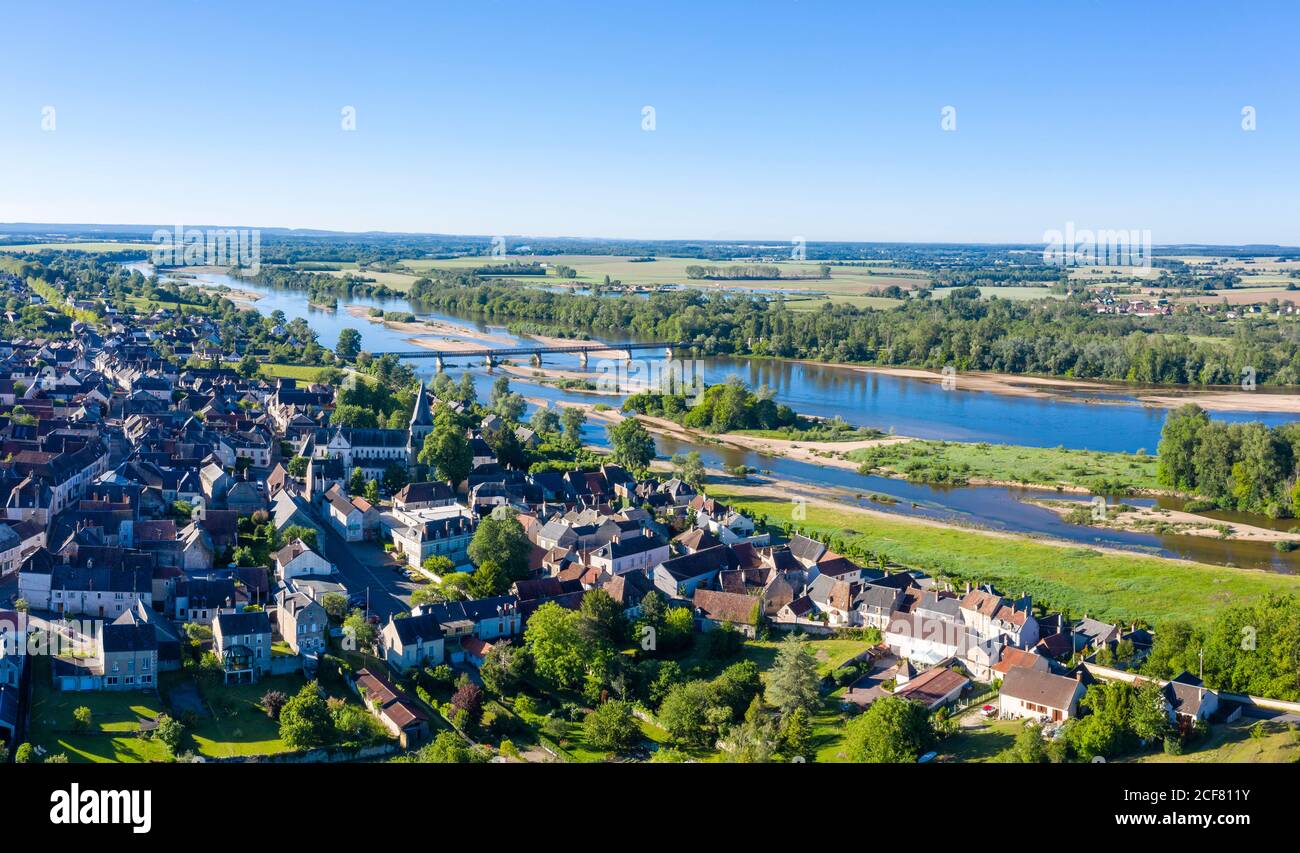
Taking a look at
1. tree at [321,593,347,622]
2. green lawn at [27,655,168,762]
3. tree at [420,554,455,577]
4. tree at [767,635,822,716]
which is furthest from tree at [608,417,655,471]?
green lawn at [27,655,168,762]

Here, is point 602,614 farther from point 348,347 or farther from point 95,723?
point 348,347

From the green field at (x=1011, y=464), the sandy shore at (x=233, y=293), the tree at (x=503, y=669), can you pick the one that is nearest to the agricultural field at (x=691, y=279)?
the sandy shore at (x=233, y=293)

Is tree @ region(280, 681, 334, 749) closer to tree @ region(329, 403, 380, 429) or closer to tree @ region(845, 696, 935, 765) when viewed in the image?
tree @ region(845, 696, 935, 765)

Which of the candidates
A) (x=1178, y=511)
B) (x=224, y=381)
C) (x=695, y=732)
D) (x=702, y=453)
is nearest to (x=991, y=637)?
(x=695, y=732)

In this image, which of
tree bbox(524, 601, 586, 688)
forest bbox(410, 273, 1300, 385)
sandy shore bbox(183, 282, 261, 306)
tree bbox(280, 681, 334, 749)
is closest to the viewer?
tree bbox(280, 681, 334, 749)

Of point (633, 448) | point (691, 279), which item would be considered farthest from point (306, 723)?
point (691, 279)
